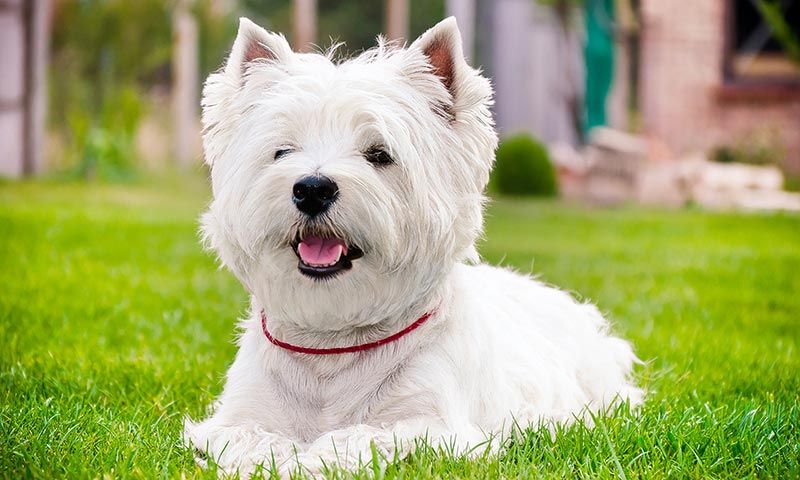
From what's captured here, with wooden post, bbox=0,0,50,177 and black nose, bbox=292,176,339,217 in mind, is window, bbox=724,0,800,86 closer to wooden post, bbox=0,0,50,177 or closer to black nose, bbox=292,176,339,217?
wooden post, bbox=0,0,50,177

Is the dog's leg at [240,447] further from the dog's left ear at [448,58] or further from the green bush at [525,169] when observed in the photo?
the green bush at [525,169]

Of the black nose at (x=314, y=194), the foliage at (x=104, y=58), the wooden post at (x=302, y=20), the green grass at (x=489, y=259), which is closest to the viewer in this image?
the black nose at (x=314, y=194)

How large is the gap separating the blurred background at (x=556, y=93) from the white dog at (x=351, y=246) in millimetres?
10812

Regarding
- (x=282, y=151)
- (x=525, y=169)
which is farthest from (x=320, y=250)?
(x=525, y=169)

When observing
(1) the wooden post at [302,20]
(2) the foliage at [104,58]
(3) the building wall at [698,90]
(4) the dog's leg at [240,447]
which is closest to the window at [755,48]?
(3) the building wall at [698,90]

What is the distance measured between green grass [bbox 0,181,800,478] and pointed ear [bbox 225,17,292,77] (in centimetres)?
122

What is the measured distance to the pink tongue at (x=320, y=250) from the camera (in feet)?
10.1

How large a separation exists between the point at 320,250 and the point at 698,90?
602 inches

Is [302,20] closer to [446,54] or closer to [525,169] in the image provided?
[525,169]

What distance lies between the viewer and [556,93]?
786 inches

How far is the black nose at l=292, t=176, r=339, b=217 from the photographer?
9.63ft

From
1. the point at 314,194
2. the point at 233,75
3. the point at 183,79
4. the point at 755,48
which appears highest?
the point at 233,75

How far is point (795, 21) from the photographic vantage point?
58.3 ft

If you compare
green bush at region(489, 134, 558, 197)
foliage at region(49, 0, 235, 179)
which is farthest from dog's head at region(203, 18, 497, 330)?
foliage at region(49, 0, 235, 179)
